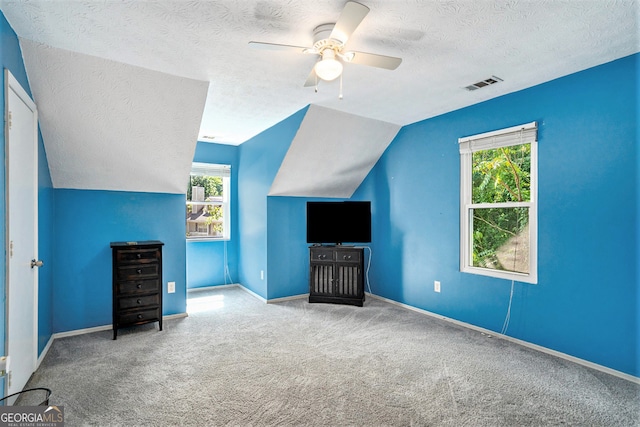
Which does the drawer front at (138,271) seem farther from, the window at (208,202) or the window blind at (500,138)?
the window blind at (500,138)

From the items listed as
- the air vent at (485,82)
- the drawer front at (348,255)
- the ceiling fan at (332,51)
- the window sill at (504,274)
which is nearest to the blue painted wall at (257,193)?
the drawer front at (348,255)

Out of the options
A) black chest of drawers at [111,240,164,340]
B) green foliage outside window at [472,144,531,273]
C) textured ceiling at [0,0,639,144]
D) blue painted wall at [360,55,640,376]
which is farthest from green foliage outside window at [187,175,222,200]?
green foliage outside window at [472,144,531,273]

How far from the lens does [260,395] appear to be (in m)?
2.17

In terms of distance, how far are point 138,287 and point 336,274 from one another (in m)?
2.31

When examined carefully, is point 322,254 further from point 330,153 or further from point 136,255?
point 136,255

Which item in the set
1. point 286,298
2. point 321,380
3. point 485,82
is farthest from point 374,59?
point 286,298

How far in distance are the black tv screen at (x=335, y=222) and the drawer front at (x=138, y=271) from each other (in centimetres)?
192

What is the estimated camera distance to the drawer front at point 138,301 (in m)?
3.18

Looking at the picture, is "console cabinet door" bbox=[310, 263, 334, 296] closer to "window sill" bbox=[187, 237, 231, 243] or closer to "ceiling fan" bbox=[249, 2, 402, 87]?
"window sill" bbox=[187, 237, 231, 243]

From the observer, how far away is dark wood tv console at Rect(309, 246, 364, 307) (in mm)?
4246

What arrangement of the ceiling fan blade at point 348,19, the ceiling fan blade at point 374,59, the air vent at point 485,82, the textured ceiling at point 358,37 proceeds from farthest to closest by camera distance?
the air vent at point 485,82 < the ceiling fan blade at point 374,59 < the textured ceiling at point 358,37 < the ceiling fan blade at point 348,19

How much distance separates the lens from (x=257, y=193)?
4660mm

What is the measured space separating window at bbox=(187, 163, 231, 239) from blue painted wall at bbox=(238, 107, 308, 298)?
0.27 metres

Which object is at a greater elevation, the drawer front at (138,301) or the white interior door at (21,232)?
the white interior door at (21,232)
